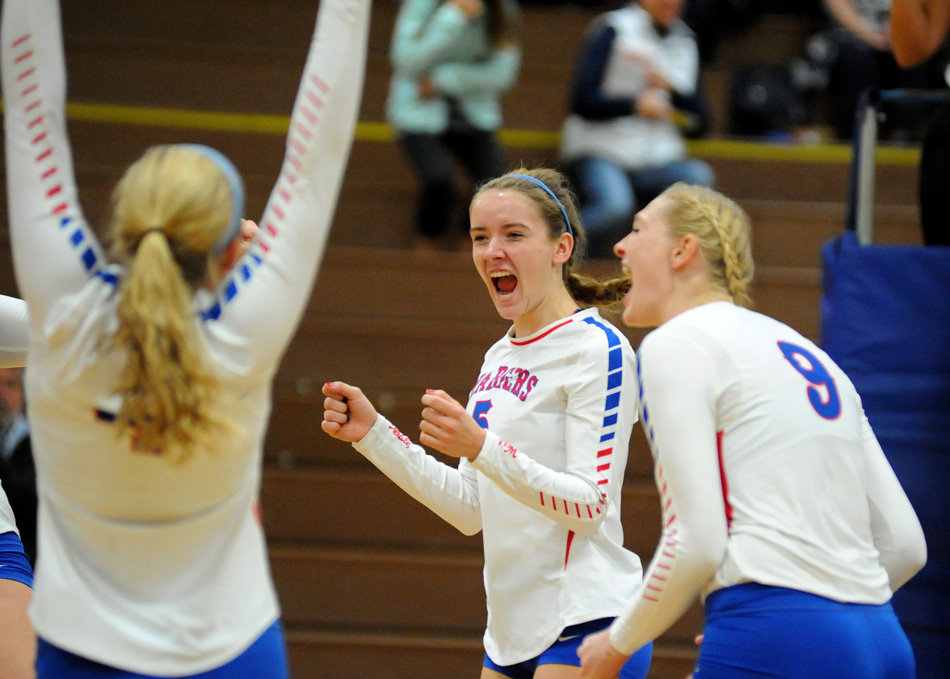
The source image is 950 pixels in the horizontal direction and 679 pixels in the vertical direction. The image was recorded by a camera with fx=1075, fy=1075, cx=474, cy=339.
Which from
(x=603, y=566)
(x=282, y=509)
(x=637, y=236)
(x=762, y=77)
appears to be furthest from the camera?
(x=762, y=77)

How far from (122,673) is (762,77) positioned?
6070 millimetres

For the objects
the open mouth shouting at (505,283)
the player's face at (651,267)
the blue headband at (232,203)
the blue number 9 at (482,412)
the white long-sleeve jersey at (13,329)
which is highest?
the blue headband at (232,203)

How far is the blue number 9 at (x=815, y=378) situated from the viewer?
1846 millimetres

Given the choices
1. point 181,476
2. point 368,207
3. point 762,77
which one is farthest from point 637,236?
point 762,77

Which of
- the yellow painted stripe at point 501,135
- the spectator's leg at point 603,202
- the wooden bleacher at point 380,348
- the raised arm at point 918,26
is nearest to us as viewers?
the raised arm at point 918,26

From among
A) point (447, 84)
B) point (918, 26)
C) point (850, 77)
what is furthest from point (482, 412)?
point (850, 77)

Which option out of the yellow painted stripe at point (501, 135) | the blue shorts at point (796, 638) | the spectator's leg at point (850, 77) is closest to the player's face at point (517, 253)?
the blue shorts at point (796, 638)

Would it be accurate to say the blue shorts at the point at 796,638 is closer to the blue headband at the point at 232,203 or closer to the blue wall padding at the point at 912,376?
the blue headband at the point at 232,203

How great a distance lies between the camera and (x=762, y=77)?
6.75 metres

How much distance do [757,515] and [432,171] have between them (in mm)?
3626

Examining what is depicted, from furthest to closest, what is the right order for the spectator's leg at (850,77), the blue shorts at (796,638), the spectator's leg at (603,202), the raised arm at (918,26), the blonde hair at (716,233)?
the spectator's leg at (850,77) < the spectator's leg at (603,202) < the raised arm at (918,26) < the blonde hair at (716,233) < the blue shorts at (796,638)

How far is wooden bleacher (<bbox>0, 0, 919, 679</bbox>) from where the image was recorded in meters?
4.70

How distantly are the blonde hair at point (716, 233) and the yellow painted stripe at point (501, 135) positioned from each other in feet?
13.2

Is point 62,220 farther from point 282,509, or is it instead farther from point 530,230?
point 282,509
